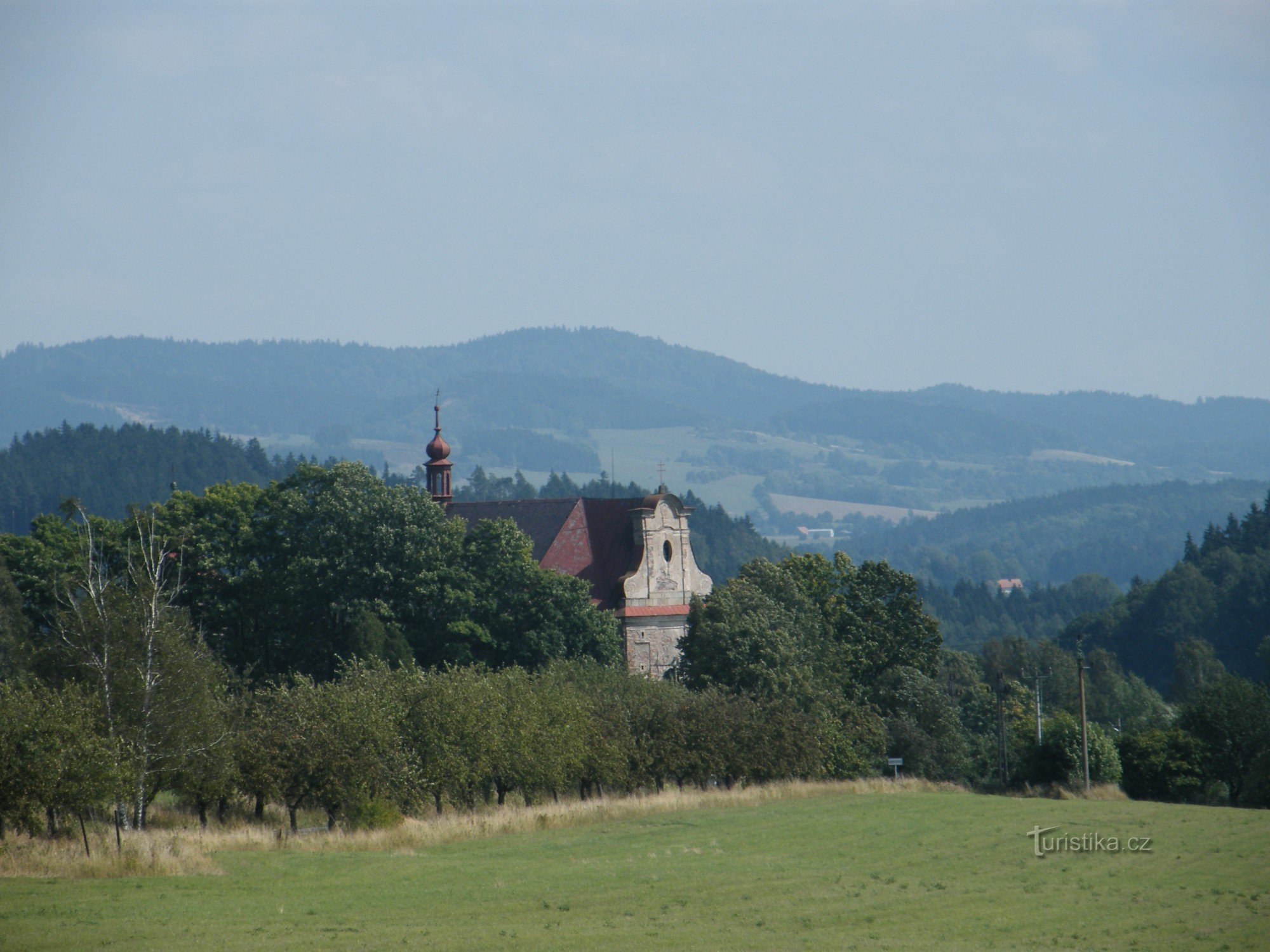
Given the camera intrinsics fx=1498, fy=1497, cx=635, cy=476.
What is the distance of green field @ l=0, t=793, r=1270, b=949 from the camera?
935 inches

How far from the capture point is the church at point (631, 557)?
69.6 metres

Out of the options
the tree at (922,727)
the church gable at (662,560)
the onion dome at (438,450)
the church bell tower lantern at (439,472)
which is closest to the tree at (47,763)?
the tree at (922,727)

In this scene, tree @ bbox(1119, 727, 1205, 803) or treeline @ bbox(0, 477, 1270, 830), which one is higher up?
treeline @ bbox(0, 477, 1270, 830)

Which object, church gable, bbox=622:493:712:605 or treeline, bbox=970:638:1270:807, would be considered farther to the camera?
church gable, bbox=622:493:712:605

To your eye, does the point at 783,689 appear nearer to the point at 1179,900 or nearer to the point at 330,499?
the point at 330,499

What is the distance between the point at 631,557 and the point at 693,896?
142 ft

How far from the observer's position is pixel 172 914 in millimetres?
24203

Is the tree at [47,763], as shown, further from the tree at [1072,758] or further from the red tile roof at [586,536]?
the tree at [1072,758]

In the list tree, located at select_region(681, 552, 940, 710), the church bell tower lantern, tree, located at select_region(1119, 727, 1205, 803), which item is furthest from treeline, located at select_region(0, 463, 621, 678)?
tree, located at select_region(1119, 727, 1205, 803)

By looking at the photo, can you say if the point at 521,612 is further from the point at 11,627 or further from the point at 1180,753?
the point at 1180,753

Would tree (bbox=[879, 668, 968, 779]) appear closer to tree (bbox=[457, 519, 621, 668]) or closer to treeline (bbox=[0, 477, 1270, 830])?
treeline (bbox=[0, 477, 1270, 830])

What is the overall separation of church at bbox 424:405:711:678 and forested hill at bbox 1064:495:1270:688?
73848 mm

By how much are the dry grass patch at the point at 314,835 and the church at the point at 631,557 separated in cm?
1961

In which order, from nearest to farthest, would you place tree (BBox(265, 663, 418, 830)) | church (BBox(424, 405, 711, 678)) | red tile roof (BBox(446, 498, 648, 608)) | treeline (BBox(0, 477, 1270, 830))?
1. treeline (BBox(0, 477, 1270, 830))
2. tree (BBox(265, 663, 418, 830))
3. church (BBox(424, 405, 711, 678))
4. red tile roof (BBox(446, 498, 648, 608))
